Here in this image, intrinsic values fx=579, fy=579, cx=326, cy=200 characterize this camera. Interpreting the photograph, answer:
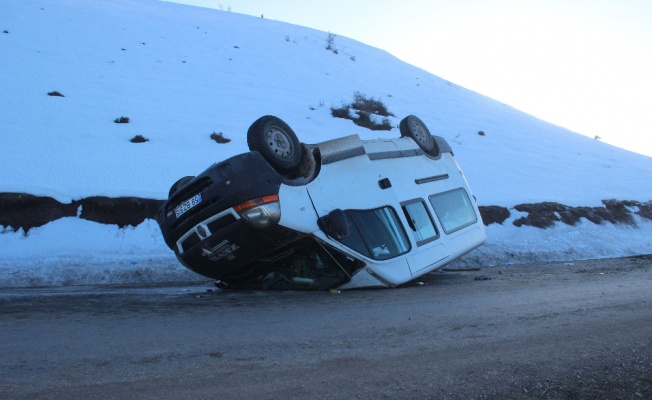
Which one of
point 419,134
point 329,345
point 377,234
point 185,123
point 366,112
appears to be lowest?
point 329,345

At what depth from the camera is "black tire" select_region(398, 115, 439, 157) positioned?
8.82 metres

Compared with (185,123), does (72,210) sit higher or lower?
lower

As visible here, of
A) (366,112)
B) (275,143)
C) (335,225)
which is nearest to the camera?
(335,225)

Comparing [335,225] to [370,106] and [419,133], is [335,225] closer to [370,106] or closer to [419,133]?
[419,133]

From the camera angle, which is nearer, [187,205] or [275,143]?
[187,205]

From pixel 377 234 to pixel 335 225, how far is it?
758 mm

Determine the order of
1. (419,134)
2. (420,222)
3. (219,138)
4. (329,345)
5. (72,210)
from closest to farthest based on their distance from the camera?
(329,345) → (420,222) → (419,134) → (72,210) → (219,138)

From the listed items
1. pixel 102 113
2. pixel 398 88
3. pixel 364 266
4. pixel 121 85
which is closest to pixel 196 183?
pixel 364 266

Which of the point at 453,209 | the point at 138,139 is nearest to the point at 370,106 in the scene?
the point at 138,139

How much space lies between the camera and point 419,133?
9000 millimetres

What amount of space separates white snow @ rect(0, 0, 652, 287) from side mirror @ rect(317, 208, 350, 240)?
413 centimetres

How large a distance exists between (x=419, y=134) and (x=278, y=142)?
2.79 metres

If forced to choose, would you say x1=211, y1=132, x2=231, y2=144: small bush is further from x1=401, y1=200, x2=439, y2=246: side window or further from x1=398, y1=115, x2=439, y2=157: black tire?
x1=401, y1=200, x2=439, y2=246: side window

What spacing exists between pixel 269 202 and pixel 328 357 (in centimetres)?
274
